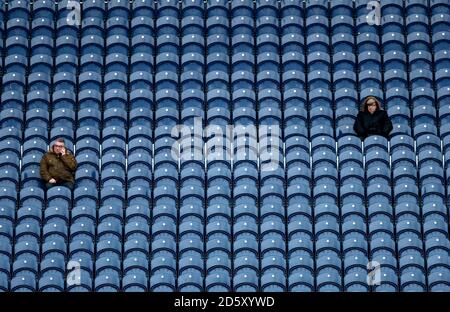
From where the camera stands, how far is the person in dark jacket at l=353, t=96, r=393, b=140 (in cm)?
1712

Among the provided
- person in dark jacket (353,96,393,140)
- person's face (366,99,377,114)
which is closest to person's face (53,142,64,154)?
person in dark jacket (353,96,393,140)

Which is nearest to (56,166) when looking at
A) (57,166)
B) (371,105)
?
(57,166)

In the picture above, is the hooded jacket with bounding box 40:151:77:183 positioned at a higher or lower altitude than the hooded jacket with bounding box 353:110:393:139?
lower

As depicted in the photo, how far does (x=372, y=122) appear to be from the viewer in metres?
17.2

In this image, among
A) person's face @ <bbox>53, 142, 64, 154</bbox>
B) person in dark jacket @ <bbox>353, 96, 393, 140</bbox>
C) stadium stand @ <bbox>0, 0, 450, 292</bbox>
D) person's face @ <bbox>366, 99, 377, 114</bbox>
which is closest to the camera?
stadium stand @ <bbox>0, 0, 450, 292</bbox>

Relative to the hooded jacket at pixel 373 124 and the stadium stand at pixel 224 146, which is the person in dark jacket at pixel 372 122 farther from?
the stadium stand at pixel 224 146

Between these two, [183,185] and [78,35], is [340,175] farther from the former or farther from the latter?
[78,35]

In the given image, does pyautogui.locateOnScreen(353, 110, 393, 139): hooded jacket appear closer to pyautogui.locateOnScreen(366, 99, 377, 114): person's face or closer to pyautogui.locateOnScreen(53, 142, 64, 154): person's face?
pyautogui.locateOnScreen(366, 99, 377, 114): person's face

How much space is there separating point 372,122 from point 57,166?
356 centimetres

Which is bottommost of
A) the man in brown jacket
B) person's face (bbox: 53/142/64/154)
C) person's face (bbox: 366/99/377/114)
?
the man in brown jacket

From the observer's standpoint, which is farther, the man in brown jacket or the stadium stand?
the man in brown jacket

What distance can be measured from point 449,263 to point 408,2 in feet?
13.5

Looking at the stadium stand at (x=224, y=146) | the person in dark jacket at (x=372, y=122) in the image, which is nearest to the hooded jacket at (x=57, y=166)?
the stadium stand at (x=224, y=146)

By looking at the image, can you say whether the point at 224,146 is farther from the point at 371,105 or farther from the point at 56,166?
the point at 56,166
